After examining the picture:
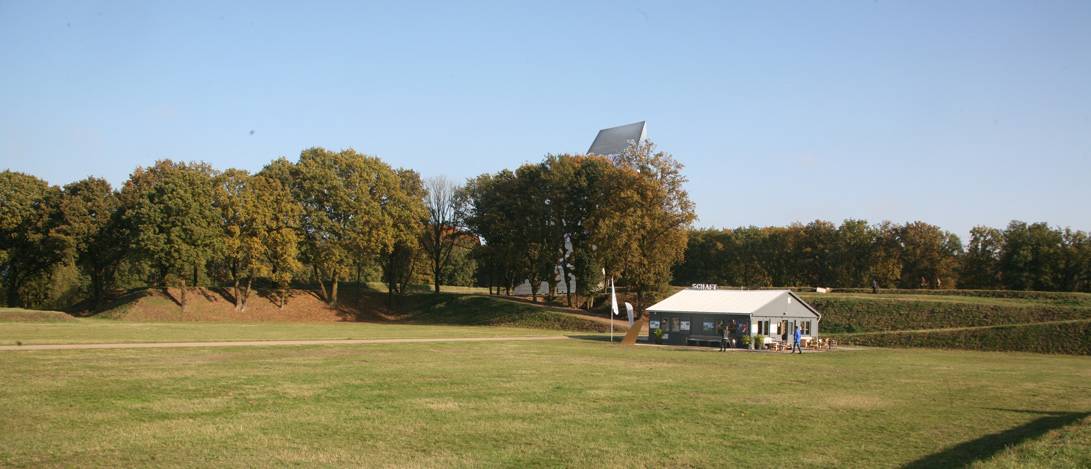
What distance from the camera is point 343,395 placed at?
20141mm

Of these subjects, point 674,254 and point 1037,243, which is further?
point 1037,243

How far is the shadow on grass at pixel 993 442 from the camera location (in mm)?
13609

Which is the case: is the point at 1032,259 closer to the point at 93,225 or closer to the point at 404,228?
the point at 404,228

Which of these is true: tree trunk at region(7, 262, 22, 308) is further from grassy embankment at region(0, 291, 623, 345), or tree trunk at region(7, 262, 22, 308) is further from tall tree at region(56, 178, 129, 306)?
grassy embankment at region(0, 291, 623, 345)

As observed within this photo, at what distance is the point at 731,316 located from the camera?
157 feet

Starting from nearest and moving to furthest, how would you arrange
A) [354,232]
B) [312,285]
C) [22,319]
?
[22,319] → [354,232] → [312,285]

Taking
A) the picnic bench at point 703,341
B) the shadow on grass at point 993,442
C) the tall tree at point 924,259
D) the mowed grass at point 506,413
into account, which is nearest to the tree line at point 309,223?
the picnic bench at point 703,341

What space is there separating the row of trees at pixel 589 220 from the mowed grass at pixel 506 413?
3850 cm

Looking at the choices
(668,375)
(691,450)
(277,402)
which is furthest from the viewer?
(668,375)

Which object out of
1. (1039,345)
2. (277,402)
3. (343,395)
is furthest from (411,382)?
(1039,345)

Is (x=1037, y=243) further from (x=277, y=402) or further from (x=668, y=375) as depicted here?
(x=277, y=402)

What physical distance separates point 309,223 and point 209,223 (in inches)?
405

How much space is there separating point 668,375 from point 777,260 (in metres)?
72.8

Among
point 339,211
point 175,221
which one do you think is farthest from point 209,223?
point 339,211
